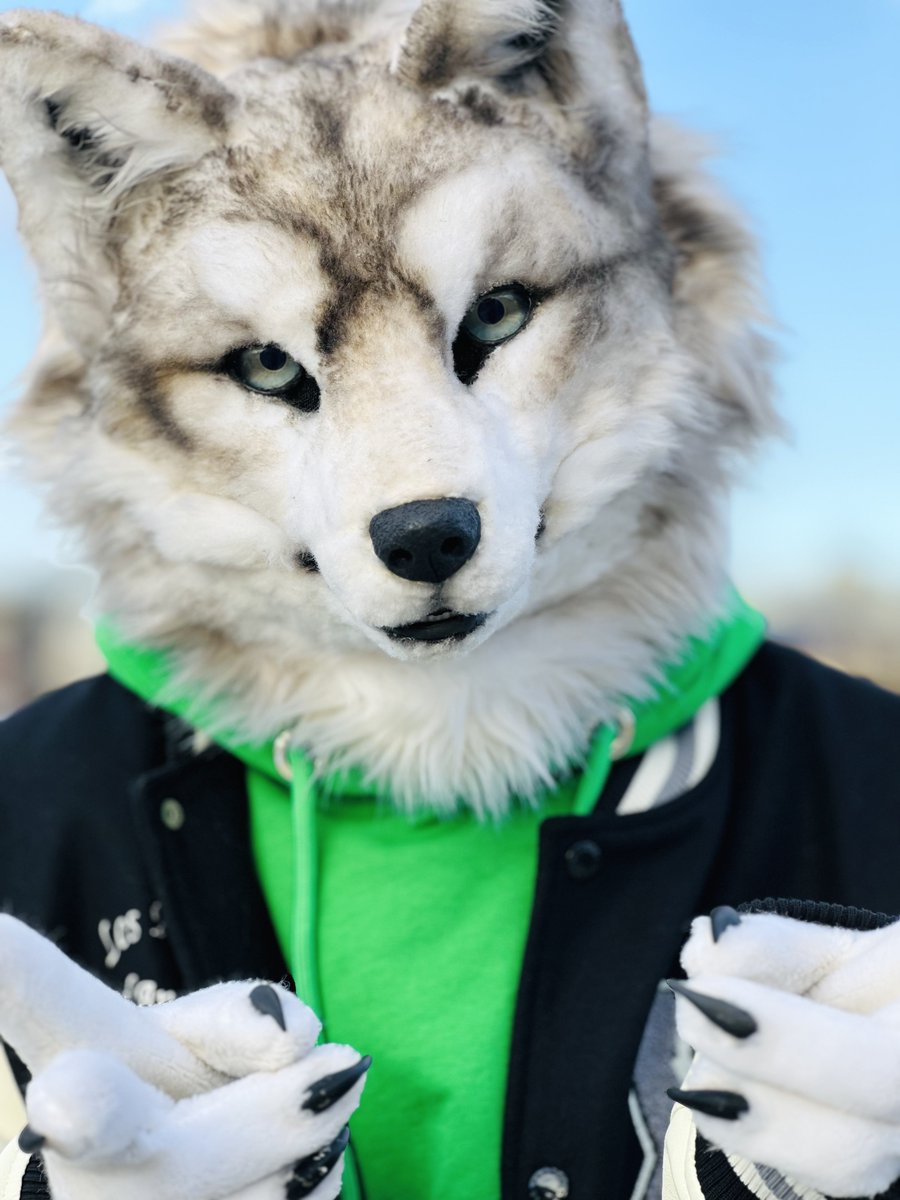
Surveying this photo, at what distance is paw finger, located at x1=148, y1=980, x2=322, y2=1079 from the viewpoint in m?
1.12

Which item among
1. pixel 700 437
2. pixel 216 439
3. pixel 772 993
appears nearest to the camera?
pixel 772 993

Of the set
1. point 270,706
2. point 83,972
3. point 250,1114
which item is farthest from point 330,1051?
point 270,706

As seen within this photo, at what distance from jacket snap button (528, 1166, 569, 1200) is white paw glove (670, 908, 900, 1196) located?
1.35 feet

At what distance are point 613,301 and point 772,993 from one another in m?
0.78

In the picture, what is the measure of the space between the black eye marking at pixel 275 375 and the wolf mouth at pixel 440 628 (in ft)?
0.82

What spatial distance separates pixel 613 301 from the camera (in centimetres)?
151

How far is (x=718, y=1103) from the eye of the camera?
1.09m

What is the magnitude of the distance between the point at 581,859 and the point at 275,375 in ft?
2.08

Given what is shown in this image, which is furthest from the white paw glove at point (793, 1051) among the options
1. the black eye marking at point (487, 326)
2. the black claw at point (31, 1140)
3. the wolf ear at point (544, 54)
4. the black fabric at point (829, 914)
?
the wolf ear at point (544, 54)

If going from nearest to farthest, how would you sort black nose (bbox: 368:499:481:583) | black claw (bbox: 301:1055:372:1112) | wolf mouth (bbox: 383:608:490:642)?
black claw (bbox: 301:1055:372:1112) → black nose (bbox: 368:499:481:583) → wolf mouth (bbox: 383:608:490:642)

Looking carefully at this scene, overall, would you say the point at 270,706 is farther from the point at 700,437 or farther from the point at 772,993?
the point at 772,993

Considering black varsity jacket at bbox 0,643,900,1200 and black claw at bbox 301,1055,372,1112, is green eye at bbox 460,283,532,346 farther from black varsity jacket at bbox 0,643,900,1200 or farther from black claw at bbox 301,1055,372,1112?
black claw at bbox 301,1055,372,1112

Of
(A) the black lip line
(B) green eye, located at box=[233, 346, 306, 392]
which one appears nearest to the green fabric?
(A) the black lip line

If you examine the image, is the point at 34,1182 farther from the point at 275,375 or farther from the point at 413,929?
the point at 275,375
